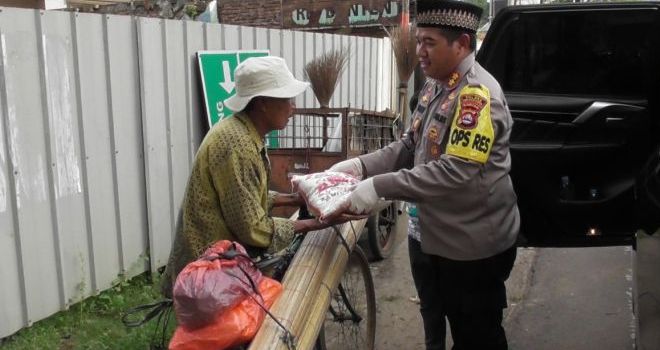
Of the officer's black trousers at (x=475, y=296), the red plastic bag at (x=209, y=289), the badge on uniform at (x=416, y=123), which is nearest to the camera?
the red plastic bag at (x=209, y=289)

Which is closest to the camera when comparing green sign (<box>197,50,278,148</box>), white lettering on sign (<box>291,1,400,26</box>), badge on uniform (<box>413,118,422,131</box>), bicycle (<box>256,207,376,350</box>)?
badge on uniform (<box>413,118,422,131</box>)

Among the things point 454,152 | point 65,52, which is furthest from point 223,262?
point 65,52

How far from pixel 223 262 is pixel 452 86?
106 centimetres

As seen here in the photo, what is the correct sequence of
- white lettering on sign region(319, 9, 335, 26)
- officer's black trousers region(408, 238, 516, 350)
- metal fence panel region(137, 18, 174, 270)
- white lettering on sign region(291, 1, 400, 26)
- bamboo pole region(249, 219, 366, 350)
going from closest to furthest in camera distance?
bamboo pole region(249, 219, 366, 350) < officer's black trousers region(408, 238, 516, 350) < metal fence panel region(137, 18, 174, 270) < white lettering on sign region(291, 1, 400, 26) < white lettering on sign region(319, 9, 335, 26)

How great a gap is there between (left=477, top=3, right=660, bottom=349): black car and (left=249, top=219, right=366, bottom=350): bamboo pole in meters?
1.25

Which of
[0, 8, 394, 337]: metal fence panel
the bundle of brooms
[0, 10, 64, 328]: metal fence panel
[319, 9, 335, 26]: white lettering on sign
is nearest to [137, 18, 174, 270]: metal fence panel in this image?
[0, 8, 394, 337]: metal fence panel

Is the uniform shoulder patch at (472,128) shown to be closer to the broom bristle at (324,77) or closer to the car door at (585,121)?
the car door at (585,121)

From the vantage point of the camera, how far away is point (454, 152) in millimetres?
2137

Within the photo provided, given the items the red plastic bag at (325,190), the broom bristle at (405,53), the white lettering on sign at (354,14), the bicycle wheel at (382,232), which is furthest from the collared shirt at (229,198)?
the white lettering on sign at (354,14)

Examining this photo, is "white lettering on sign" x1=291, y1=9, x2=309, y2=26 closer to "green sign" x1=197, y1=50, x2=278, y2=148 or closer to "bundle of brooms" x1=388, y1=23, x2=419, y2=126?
"bundle of brooms" x1=388, y1=23, x2=419, y2=126

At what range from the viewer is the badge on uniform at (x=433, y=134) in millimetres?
2300

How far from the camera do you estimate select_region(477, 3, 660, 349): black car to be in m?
3.29

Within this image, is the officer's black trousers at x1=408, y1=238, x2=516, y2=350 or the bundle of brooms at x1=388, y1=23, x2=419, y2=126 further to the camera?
the bundle of brooms at x1=388, y1=23, x2=419, y2=126

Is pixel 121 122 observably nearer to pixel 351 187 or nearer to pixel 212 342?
pixel 351 187
